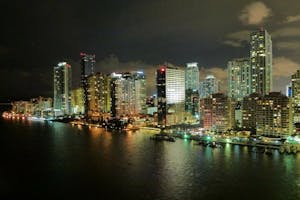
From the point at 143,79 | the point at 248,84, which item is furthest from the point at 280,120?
the point at 143,79

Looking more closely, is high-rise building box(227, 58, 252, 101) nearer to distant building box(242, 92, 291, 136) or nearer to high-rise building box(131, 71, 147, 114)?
high-rise building box(131, 71, 147, 114)

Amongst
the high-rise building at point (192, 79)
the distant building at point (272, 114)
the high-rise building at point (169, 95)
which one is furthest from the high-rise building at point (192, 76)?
the distant building at point (272, 114)

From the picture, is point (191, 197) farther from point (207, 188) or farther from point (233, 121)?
point (233, 121)

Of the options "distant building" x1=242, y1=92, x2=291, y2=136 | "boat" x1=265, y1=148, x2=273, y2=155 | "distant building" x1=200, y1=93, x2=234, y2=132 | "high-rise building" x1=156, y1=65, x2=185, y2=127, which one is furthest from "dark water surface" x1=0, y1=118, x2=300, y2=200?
"high-rise building" x1=156, y1=65, x2=185, y2=127

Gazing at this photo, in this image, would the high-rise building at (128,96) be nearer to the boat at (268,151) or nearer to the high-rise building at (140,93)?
the high-rise building at (140,93)

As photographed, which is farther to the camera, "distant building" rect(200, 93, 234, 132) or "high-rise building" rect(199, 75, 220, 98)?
"high-rise building" rect(199, 75, 220, 98)

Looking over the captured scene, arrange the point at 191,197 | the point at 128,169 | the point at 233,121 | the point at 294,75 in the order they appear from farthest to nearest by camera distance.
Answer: the point at 294,75 < the point at 233,121 < the point at 128,169 < the point at 191,197
